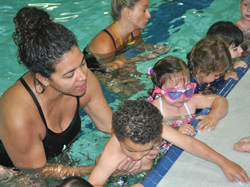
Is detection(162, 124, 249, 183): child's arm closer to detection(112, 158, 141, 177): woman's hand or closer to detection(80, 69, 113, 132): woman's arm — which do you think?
detection(112, 158, 141, 177): woman's hand

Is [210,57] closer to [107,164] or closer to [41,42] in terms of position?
[107,164]

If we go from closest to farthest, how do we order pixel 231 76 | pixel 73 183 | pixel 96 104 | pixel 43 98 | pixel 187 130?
pixel 73 183 → pixel 43 98 → pixel 187 130 → pixel 96 104 → pixel 231 76

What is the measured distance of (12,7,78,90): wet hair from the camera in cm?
198

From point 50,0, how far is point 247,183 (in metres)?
6.39

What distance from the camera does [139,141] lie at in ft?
6.40

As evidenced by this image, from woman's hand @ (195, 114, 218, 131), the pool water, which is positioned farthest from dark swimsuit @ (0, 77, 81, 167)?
woman's hand @ (195, 114, 218, 131)

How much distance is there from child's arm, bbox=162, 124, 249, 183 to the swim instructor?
461 millimetres

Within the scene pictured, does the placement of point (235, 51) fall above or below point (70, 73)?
below

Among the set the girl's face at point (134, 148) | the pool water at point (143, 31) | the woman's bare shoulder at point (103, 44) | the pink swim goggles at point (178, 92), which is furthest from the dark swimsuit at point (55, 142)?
the woman's bare shoulder at point (103, 44)

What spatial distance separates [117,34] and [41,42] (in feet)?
8.19

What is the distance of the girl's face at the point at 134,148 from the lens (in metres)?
1.99

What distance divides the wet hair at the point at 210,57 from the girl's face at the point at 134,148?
5.08 ft

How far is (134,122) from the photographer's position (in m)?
1.94

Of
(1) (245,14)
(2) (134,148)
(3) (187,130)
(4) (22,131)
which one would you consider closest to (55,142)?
(4) (22,131)
